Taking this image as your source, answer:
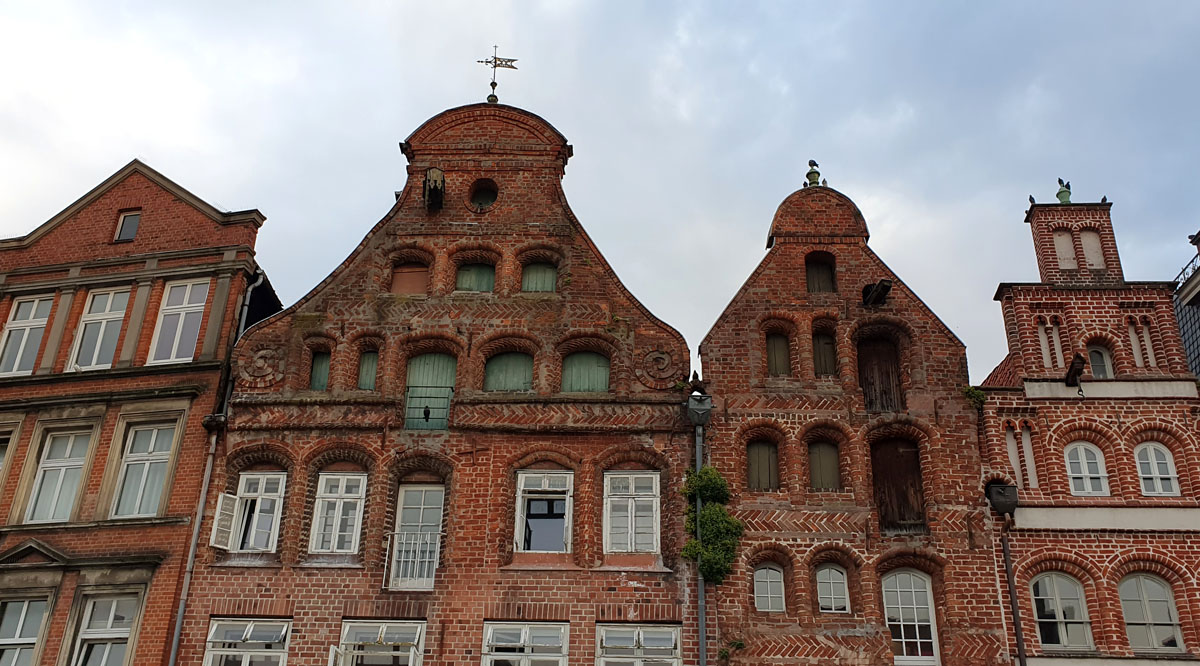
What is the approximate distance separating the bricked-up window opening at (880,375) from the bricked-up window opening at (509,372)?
21.7ft

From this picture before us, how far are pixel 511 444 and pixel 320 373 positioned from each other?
4542 millimetres

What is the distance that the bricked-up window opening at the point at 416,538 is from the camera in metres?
19.5

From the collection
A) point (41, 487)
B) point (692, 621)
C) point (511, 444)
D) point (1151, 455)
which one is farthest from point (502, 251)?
point (1151, 455)

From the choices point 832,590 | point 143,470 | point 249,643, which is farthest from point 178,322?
point 832,590

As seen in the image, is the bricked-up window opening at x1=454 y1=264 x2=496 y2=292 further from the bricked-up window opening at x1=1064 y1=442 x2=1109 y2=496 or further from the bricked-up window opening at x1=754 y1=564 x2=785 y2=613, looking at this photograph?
the bricked-up window opening at x1=1064 y1=442 x2=1109 y2=496

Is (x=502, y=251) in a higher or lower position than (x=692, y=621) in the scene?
higher

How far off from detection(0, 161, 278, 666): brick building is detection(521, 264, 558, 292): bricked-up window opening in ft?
19.8

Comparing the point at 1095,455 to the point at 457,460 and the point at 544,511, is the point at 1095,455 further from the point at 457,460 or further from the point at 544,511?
the point at 457,460

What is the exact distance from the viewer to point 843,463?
65.9 feet

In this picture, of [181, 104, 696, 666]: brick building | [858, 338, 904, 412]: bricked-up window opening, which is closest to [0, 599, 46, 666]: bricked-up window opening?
[181, 104, 696, 666]: brick building

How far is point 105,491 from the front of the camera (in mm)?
20734

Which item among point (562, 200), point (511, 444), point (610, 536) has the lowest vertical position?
point (610, 536)

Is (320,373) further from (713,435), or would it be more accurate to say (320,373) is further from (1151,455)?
(1151,455)

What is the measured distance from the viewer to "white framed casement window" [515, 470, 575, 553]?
19734mm
